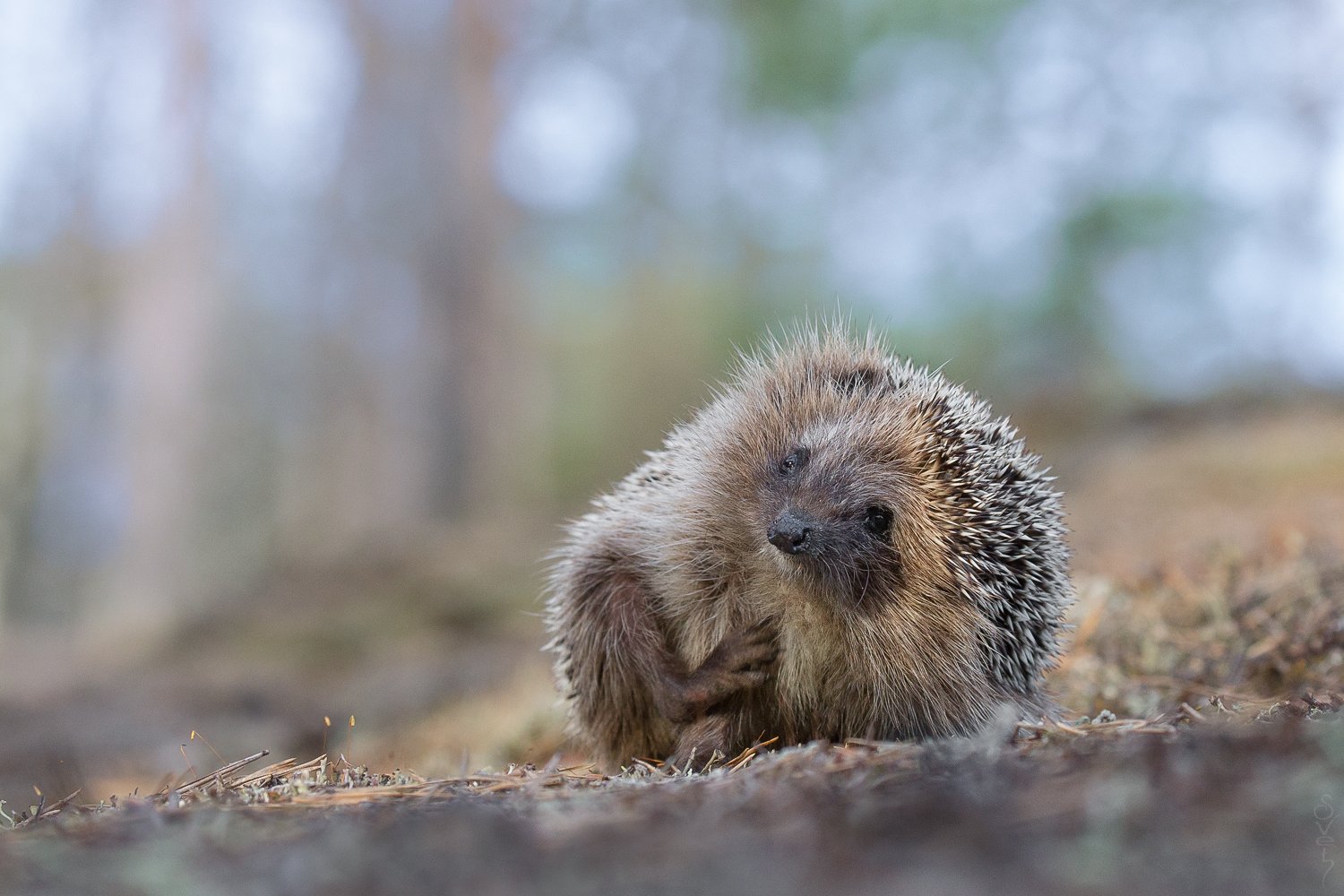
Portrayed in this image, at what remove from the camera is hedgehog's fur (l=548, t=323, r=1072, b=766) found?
425 centimetres

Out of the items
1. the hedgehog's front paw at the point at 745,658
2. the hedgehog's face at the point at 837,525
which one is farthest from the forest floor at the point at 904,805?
the hedgehog's face at the point at 837,525

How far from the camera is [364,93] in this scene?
55.8ft

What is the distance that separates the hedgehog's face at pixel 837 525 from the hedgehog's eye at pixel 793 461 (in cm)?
4

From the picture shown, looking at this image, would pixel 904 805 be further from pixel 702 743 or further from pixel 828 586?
pixel 828 586

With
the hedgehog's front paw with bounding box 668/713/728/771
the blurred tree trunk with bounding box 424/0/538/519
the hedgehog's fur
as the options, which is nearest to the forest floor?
the hedgehog's front paw with bounding box 668/713/728/771

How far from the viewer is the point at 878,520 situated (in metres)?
4.45

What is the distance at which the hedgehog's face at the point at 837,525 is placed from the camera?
422 centimetres

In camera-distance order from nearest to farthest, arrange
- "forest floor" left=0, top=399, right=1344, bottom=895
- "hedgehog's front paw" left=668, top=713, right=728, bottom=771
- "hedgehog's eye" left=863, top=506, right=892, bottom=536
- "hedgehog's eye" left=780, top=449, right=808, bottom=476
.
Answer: "forest floor" left=0, top=399, right=1344, bottom=895 → "hedgehog's front paw" left=668, top=713, right=728, bottom=771 → "hedgehog's eye" left=863, top=506, right=892, bottom=536 → "hedgehog's eye" left=780, top=449, right=808, bottom=476

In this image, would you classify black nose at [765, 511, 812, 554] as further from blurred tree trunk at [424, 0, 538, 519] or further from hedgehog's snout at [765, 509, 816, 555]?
blurred tree trunk at [424, 0, 538, 519]

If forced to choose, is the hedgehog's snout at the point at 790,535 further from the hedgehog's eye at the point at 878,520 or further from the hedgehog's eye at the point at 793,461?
the hedgehog's eye at the point at 793,461

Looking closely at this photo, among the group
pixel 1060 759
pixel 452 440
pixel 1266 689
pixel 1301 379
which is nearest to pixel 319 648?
pixel 452 440

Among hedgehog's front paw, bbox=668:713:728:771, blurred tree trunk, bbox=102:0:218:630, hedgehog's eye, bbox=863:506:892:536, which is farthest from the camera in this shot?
blurred tree trunk, bbox=102:0:218:630

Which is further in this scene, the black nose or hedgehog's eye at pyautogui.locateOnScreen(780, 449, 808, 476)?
hedgehog's eye at pyautogui.locateOnScreen(780, 449, 808, 476)

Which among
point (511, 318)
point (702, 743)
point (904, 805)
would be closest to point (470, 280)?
point (511, 318)
